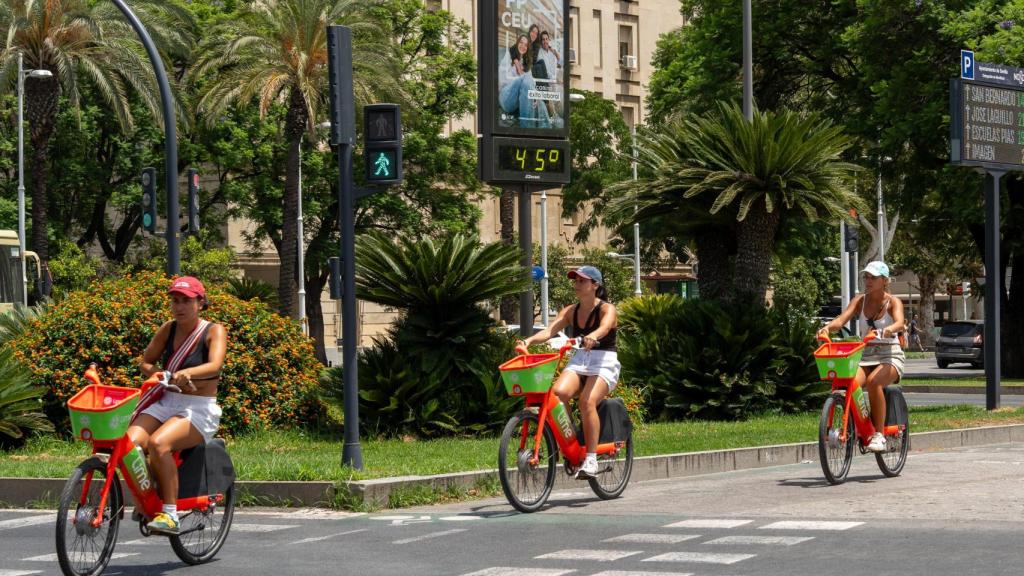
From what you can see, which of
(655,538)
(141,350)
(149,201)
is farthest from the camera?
(149,201)

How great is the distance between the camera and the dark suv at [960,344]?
50.2 m

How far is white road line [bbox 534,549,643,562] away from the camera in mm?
9039

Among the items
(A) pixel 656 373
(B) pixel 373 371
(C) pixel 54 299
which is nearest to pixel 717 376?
(A) pixel 656 373

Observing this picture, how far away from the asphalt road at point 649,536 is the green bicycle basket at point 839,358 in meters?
0.90

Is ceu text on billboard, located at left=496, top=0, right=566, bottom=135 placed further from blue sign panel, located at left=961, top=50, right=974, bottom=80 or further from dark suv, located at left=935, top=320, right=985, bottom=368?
dark suv, located at left=935, top=320, right=985, bottom=368

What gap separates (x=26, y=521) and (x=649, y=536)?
480cm

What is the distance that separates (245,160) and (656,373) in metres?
32.4

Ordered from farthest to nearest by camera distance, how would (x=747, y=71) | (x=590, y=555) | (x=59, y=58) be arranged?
(x=59, y=58) → (x=747, y=71) → (x=590, y=555)

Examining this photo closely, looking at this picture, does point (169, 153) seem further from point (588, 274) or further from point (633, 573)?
point (633, 573)

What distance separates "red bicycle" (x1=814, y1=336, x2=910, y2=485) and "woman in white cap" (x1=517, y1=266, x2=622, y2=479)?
190cm

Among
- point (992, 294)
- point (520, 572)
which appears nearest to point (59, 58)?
point (992, 294)

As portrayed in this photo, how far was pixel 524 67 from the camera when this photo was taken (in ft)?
60.2

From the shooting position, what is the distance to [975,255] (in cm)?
4188

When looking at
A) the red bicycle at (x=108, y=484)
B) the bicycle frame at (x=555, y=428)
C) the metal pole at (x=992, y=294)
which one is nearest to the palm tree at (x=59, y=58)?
the metal pole at (x=992, y=294)
